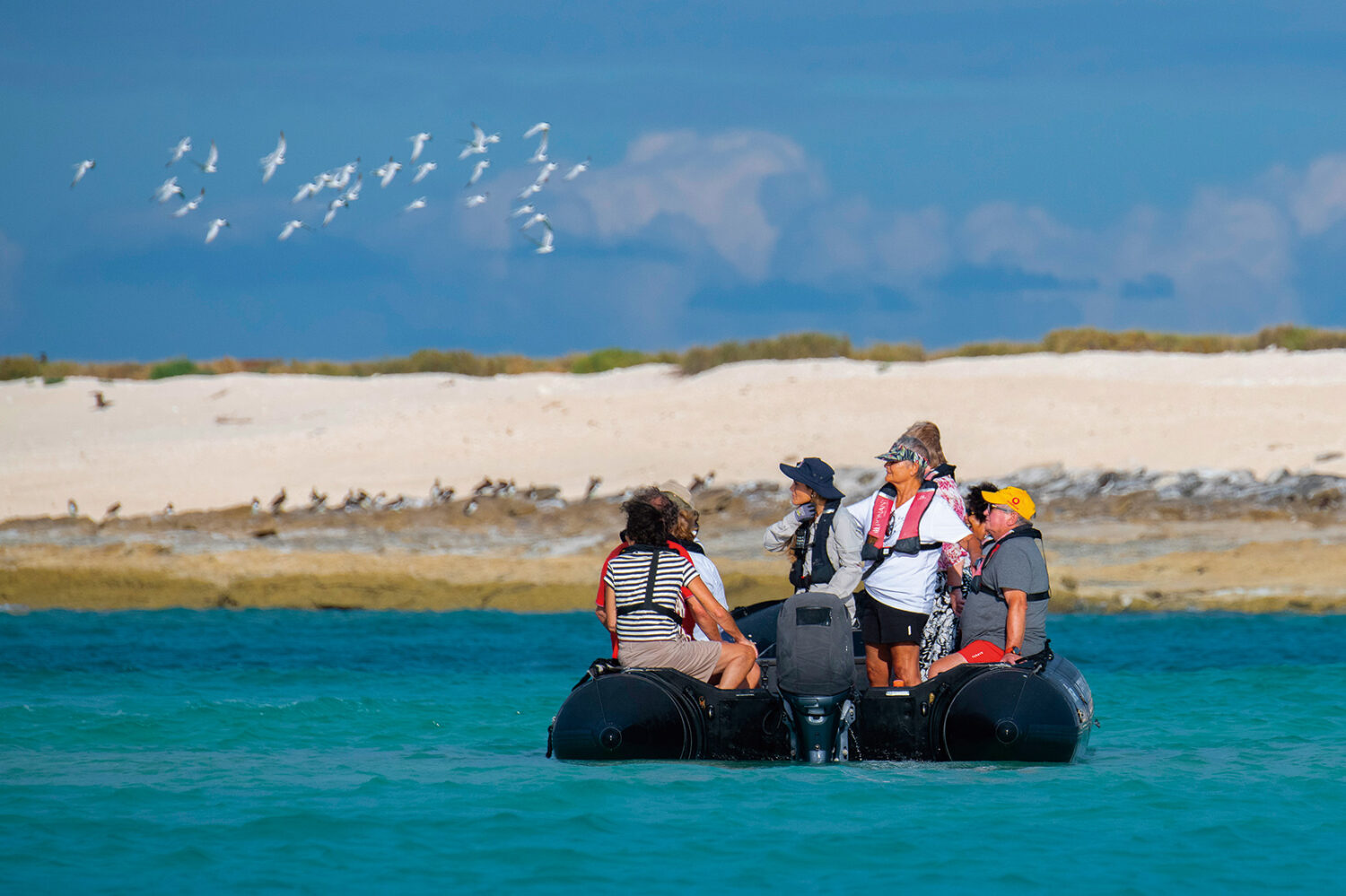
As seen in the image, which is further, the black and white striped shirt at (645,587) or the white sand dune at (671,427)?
the white sand dune at (671,427)

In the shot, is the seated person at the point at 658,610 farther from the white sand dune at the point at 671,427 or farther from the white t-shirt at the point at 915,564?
the white sand dune at the point at 671,427

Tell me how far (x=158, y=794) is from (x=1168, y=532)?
15.2 m

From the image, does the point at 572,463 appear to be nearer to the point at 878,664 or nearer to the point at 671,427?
the point at 671,427

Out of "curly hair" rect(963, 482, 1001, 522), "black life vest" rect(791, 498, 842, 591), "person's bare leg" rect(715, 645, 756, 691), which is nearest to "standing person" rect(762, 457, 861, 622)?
"black life vest" rect(791, 498, 842, 591)

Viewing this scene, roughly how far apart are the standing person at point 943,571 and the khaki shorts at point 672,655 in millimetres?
1158

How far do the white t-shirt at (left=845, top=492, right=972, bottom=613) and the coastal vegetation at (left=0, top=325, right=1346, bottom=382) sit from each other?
3489 centimetres

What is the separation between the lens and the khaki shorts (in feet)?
28.8

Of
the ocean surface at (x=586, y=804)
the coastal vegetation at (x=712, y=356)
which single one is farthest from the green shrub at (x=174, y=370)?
the ocean surface at (x=586, y=804)

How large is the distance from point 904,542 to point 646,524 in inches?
52.3

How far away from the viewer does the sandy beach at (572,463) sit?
19922mm

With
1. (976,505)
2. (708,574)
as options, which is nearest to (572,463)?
(976,505)

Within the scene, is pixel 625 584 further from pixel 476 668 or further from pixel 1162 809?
pixel 476 668

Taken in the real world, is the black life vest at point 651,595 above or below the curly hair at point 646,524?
below

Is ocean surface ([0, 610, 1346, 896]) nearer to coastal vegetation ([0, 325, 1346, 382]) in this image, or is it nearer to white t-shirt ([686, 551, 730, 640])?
white t-shirt ([686, 551, 730, 640])
